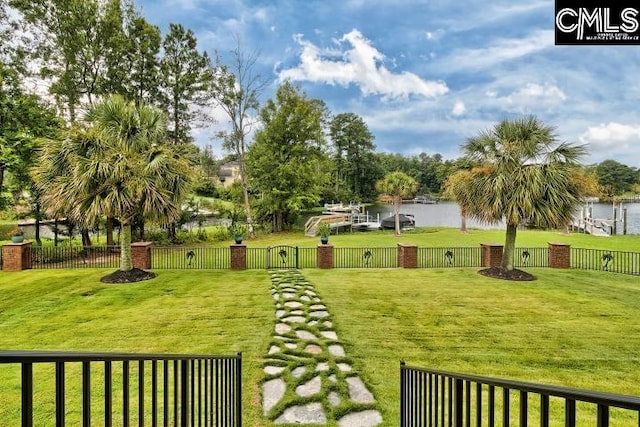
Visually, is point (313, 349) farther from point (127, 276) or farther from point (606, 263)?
point (606, 263)

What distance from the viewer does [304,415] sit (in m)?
3.91

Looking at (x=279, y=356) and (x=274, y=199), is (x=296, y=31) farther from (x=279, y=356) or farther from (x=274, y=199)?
(x=279, y=356)

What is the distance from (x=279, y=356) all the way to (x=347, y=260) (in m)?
8.91

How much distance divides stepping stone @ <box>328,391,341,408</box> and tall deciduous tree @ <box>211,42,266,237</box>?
19.0m

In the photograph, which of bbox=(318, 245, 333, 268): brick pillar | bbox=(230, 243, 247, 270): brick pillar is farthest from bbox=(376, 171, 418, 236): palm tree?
bbox=(230, 243, 247, 270): brick pillar

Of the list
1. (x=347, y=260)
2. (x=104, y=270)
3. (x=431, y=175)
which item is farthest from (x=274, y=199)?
(x=431, y=175)

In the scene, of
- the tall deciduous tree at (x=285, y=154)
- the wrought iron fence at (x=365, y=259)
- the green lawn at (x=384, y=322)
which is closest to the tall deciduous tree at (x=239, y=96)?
the tall deciduous tree at (x=285, y=154)

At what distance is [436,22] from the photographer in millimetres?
14836

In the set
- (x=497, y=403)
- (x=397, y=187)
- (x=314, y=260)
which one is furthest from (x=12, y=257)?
(x=397, y=187)

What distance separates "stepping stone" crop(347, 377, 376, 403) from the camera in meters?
4.19

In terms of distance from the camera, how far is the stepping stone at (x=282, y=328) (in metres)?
6.27

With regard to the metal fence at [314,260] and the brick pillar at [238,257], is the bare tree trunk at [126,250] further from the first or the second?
the brick pillar at [238,257]

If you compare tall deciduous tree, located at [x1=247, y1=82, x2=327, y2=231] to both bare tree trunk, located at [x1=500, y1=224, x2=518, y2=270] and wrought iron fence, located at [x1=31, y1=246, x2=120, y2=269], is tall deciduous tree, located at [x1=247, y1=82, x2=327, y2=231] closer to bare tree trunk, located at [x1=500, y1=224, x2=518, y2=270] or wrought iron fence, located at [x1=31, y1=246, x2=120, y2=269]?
wrought iron fence, located at [x1=31, y1=246, x2=120, y2=269]

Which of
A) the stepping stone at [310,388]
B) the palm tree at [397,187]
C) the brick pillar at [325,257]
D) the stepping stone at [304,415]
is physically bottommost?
the stepping stone at [304,415]
